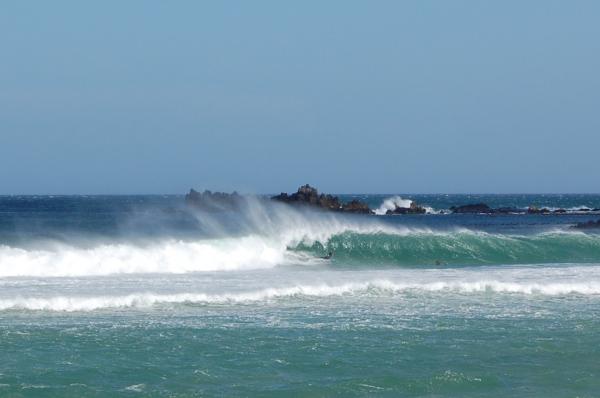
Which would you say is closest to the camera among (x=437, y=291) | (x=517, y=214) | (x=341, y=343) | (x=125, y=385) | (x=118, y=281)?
(x=125, y=385)

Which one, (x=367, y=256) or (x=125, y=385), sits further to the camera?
(x=367, y=256)

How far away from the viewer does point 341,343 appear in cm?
1545

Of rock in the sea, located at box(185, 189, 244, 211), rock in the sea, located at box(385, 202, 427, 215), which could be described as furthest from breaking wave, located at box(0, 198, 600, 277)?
rock in the sea, located at box(385, 202, 427, 215)

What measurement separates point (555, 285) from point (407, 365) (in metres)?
10.4

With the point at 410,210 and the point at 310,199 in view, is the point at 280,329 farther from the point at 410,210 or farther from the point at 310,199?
the point at 410,210

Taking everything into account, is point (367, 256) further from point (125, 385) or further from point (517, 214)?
point (517, 214)

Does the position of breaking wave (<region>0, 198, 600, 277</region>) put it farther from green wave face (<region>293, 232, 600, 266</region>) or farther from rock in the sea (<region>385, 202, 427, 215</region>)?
rock in the sea (<region>385, 202, 427, 215</region>)

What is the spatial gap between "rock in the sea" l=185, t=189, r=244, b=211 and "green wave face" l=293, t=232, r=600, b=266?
35573mm

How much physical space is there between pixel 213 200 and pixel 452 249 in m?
47.5

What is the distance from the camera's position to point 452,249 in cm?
3847

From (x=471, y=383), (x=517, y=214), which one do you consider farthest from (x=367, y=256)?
(x=517, y=214)

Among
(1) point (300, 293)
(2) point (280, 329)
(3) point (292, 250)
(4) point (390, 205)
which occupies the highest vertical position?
(4) point (390, 205)

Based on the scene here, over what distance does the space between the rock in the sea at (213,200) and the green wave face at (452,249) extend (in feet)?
117

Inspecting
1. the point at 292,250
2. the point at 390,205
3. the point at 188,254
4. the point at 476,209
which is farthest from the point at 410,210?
the point at 188,254
